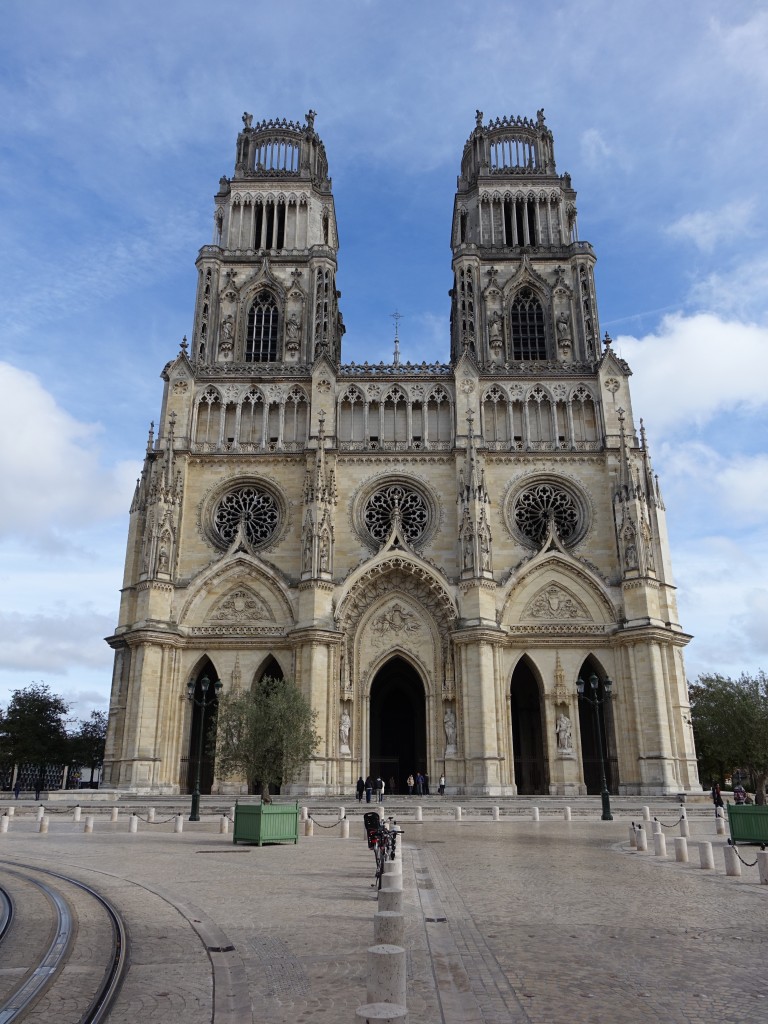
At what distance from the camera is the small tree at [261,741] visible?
26.3m

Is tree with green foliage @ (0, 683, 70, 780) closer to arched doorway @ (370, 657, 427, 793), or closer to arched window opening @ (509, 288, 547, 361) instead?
arched doorway @ (370, 657, 427, 793)

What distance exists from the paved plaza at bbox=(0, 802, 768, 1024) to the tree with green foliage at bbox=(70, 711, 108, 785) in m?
42.8

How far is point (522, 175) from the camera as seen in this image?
5038cm

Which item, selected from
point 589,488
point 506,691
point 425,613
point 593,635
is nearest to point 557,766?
point 506,691

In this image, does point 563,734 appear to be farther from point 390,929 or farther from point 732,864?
point 390,929

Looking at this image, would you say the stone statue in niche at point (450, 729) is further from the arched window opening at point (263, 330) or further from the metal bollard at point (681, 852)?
the arched window opening at point (263, 330)

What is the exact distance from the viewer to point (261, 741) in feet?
86.3

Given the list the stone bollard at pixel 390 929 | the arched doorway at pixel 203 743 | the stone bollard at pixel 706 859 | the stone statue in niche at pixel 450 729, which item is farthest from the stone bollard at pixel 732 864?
the arched doorway at pixel 203 743

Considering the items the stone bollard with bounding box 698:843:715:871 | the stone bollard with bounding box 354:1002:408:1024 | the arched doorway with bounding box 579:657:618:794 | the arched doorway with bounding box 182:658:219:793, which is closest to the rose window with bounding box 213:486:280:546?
the arched doorway with bounding box 182:658:219:793

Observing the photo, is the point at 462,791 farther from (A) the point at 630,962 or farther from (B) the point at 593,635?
(A) the point at 630,962

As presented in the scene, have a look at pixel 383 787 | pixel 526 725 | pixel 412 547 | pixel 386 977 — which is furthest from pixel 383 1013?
pixel 526 725

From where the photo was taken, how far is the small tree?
86.3ft

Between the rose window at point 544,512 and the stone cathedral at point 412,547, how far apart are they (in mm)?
110

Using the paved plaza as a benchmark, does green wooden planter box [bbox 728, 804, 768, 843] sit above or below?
above
